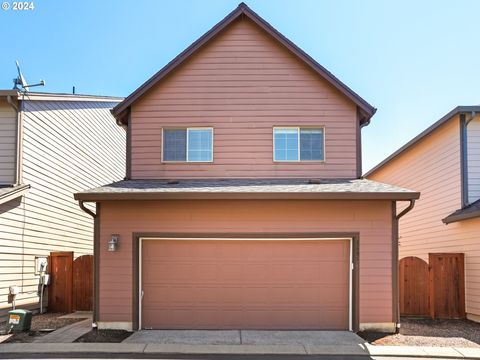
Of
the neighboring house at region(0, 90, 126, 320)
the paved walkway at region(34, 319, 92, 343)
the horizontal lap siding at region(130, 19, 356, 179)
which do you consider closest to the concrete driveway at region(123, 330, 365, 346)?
the paved walkway at region(34, 319, 92, 343)

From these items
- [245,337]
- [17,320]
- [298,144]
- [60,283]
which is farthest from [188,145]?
[60,283]

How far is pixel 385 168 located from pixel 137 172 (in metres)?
12.6

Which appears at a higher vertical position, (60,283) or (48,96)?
(48,96)

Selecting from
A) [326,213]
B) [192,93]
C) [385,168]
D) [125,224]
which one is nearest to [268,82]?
[192,93]

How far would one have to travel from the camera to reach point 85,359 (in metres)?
8.98

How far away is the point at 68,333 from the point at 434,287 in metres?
9.34

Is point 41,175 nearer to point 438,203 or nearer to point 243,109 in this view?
point 243,109

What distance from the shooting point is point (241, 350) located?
31.5 ft

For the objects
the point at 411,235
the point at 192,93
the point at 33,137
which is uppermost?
the point at 192,93

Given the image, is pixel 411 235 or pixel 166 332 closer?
pixel 166 332

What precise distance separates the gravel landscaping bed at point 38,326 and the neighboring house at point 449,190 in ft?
34.6

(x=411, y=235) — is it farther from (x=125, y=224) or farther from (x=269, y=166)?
(x=125, y=224)

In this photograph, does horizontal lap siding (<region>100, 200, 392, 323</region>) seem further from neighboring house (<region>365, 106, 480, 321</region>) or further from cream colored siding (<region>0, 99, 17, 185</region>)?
cream colored siding (<region>0, 99, 17, 185</region>)

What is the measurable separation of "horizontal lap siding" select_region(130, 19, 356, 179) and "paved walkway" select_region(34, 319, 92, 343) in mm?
3867
